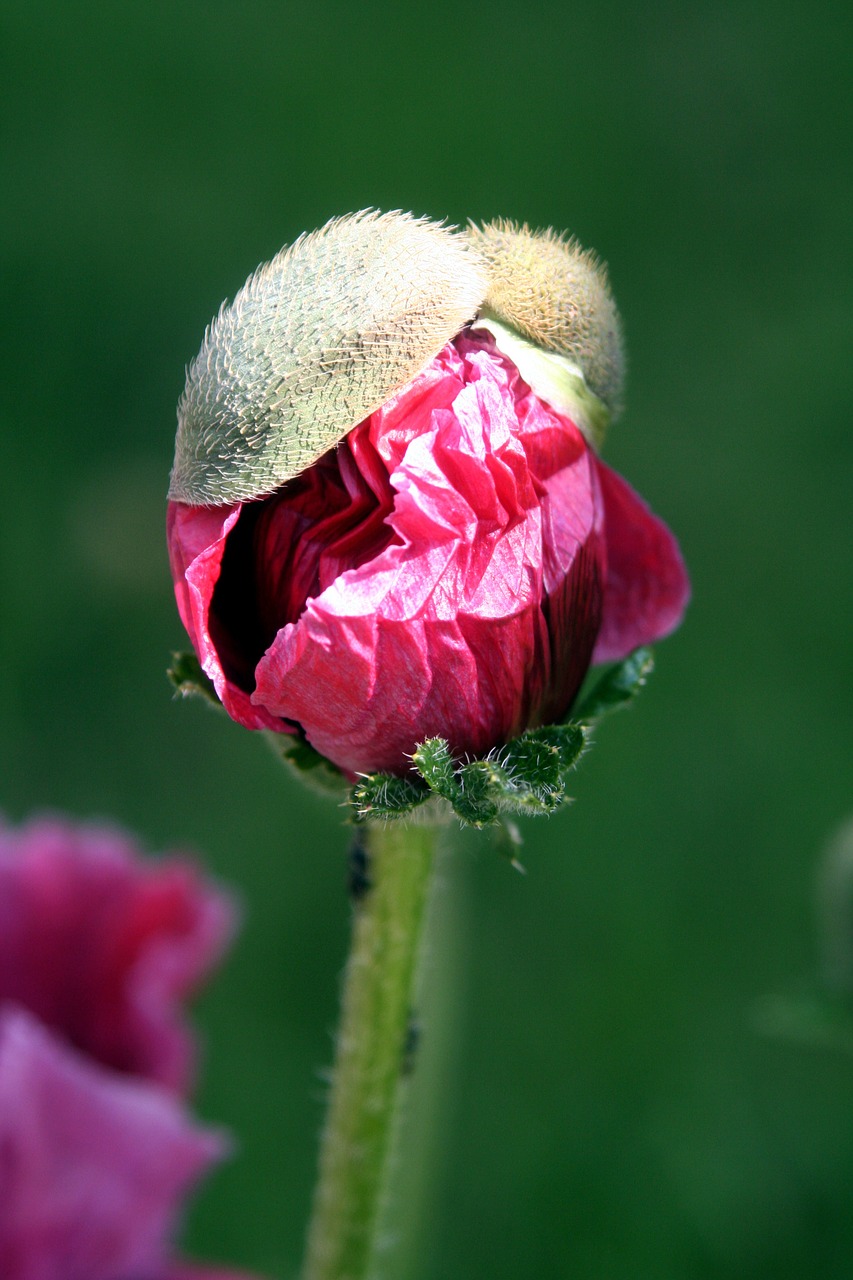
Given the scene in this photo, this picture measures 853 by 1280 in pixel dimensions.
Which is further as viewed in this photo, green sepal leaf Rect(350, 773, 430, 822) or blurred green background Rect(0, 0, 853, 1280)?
blurred green background Rect(0, 0, 853, 1280)

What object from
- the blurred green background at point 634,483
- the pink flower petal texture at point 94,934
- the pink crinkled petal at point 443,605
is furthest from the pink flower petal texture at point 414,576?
the pink flower petal texture at point 94,934

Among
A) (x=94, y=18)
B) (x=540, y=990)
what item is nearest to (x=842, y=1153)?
(x=540, y=990)

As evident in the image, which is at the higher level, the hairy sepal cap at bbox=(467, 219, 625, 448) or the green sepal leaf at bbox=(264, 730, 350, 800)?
the hairy sepal cap at bbox=(467, 219, 625, 448)

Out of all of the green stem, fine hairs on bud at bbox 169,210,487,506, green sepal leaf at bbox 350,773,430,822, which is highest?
fine hairs on bud at bbox 169,210,487,506

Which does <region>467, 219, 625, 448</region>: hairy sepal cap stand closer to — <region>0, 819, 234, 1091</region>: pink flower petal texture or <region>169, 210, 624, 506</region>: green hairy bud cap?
<region>169, 210, 624, 506</region>: green hairy bud cap

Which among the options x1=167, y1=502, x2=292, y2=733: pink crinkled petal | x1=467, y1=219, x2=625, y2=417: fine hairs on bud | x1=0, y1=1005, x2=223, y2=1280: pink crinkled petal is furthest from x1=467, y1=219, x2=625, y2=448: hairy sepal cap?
x1=0, y1=1005, x2=223, y2=1280: pink crinkled petal

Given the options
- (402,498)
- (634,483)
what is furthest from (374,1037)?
(634,483)

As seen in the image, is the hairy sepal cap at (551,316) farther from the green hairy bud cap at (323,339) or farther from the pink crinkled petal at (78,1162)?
the pink crinkled petal at (78,1162)

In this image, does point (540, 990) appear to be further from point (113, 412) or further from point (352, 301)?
point (352, 301)
